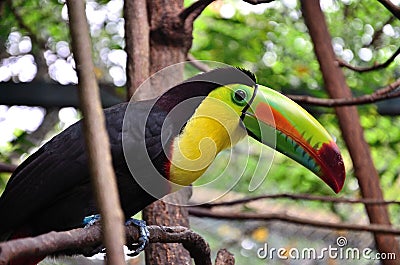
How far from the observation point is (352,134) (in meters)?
2.09

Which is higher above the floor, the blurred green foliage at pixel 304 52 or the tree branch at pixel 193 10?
the tree branch at pixel 193 10

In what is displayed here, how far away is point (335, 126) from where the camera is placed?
2.57 metres

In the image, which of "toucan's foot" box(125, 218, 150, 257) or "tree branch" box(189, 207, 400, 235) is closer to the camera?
"toucan's foot" box(125, 218, 150, 257)

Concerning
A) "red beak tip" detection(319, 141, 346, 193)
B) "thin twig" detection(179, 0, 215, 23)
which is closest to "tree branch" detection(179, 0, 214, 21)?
"thin twig" detection(179, 0, 215, 23)

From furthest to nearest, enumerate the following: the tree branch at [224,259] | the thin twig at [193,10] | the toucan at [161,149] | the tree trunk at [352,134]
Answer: the tree trunk at [352,134] < the thin twig at [193,10] < the toucan at [161,149] < the tree branch at [224,259]

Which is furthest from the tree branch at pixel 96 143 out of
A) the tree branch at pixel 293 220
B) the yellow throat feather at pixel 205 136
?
the tree branch at pixel 293 220

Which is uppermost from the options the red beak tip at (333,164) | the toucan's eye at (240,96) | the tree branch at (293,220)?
the toucan's eye at (240,96)

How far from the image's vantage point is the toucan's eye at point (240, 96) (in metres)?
1.53

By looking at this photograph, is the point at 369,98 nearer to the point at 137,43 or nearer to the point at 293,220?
the point at 293,220

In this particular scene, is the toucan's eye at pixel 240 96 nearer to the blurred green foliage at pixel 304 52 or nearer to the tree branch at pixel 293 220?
the tree branch at pixel 293 220

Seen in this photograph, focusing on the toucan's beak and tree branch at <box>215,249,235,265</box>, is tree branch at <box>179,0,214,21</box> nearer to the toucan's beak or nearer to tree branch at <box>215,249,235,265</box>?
the toucan's beak

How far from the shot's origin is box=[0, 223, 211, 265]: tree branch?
0.67 m

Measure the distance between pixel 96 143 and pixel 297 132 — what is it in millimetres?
1095

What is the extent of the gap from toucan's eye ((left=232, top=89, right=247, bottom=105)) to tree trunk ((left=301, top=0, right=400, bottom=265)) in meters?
0.59
